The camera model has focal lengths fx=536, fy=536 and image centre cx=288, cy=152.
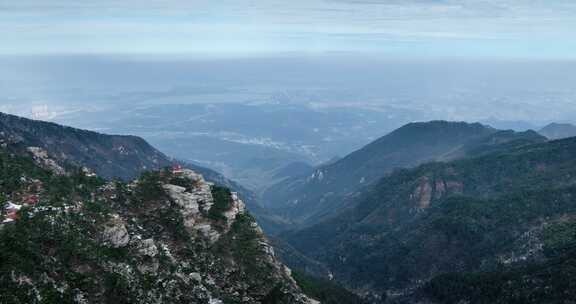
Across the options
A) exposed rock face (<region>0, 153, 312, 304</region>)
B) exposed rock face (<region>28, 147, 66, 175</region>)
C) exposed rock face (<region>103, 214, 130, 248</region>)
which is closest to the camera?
exposed rock face (<region>0, 153, 312, 304</region>)

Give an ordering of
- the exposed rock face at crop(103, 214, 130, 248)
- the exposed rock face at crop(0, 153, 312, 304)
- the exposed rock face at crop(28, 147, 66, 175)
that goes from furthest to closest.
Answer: the exposed rock face at crop(28, 147, 66, 175)
the exposed rock face at crop(103, 214, 130, 248)
the exposed rock face at crop(0, 153, 312, 304)

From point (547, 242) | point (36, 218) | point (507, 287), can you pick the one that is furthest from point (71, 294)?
point (547, 242)

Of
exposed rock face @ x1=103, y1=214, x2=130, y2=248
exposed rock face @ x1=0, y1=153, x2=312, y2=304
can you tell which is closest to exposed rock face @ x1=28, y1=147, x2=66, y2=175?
exposed rock face @ x1=0, y1=153, x2=312, y2=304

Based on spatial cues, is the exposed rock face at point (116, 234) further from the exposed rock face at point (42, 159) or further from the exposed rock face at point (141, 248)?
the exposed rock face at point (42, 159)

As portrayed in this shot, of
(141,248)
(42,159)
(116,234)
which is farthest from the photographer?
(42,159)

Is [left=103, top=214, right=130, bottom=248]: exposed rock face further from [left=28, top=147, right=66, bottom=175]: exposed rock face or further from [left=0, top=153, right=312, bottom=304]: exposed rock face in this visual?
[left=28, top=147, right=66, bottom=175]: exposed rock face

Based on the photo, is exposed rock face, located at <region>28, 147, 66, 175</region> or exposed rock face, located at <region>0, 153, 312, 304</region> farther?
exposed rock face, located at <region>28, 147, 66, 175</region>

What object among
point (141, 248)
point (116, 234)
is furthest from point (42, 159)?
point (141, 248)

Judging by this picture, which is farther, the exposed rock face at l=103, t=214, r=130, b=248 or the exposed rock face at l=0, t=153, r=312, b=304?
the exposed rock face at l=103, t=214, r=130, b=248

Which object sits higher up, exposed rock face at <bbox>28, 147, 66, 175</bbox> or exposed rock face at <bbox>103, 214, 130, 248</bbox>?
exposed rock face at <bbox>103, 214, 130, 248</bbox>

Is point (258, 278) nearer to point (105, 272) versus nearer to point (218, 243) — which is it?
point (218, 243)

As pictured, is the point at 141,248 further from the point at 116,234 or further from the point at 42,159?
the point at 42,159

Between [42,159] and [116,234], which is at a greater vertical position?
[116,234]
